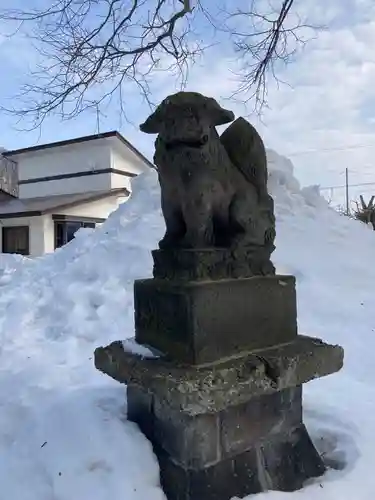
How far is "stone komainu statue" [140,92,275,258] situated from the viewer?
1612 millimetres

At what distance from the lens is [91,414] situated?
1928mm

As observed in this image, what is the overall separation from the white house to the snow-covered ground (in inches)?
183

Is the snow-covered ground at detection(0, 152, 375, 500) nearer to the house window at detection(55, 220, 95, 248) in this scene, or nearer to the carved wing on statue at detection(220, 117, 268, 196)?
the carved wing on statue at detection(220, 117, 268, 196)

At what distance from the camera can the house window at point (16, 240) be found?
11048 mm

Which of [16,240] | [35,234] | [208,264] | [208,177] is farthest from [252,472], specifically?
[16,240]

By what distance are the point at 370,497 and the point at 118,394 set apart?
3.96 feet

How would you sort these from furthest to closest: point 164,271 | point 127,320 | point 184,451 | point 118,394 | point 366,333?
point 127,320
point 366,333
point 118,394
point 164,271
point 184,451

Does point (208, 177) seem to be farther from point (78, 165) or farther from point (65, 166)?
point (65, 166)

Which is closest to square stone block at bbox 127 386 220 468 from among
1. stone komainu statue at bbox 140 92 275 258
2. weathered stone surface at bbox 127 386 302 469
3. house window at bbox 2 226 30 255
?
weathered stone surface at bbox 127 386 302 469

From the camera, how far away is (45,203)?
1152 cm

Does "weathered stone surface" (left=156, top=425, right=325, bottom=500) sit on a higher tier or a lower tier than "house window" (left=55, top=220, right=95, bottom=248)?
lower

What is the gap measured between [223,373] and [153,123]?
0.98m

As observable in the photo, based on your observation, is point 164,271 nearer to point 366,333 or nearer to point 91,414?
point 91,414

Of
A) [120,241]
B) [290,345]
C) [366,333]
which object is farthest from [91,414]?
[120,241]
